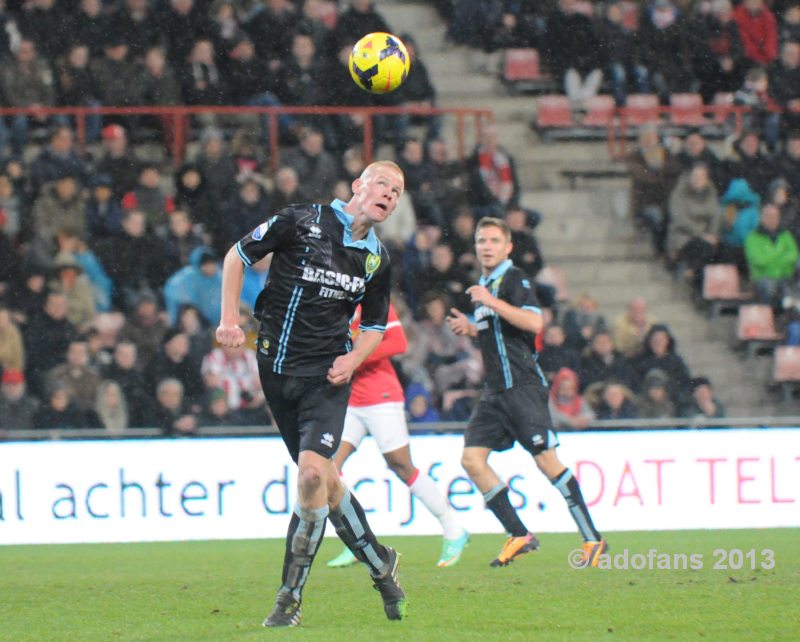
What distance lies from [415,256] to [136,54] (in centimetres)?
361

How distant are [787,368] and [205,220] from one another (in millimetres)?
6138

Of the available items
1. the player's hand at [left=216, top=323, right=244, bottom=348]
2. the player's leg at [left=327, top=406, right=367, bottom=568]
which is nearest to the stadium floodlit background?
the player's leg at [left=327, top=406, right=367, bottom=568]

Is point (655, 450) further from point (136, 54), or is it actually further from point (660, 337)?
point (136, 54)

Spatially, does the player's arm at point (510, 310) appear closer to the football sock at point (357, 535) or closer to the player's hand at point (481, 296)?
the player's hand at point (481, 296)

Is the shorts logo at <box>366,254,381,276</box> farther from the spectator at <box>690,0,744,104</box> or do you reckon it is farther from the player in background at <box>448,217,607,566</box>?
the spectator at <box>690,0,744,104</box>

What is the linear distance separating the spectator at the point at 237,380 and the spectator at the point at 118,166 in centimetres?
218

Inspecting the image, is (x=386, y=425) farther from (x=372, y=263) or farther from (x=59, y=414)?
(x=59, y=414)

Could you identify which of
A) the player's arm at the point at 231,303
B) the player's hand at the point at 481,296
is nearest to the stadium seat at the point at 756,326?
the player's hand at the point at 481,296

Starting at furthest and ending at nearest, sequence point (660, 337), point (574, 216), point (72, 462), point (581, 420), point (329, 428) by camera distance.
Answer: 1. point (574, 216)
2. point (660, 337)
3. point (581, 420)
4. point (72, 462)
5. point (329, 428)

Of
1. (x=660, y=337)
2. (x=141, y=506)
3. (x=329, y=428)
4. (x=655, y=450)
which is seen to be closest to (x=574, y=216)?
(x=660, y=337)

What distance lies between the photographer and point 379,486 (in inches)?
473

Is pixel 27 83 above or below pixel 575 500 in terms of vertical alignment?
above

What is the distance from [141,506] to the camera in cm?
1180

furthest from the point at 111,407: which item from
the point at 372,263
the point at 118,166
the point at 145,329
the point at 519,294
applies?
the point at 372,263
